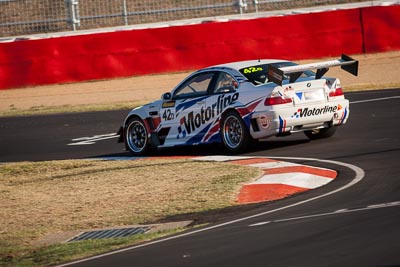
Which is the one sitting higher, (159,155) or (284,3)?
(284,3)

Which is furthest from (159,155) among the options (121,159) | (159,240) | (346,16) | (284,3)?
(284,3)

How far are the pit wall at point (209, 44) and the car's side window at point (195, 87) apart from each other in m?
12.0

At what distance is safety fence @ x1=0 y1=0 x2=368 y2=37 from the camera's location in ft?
98.9

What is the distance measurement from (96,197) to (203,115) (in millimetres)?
3822

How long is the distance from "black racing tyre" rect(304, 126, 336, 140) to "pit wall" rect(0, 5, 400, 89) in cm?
1195

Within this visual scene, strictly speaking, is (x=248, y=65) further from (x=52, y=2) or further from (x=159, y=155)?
(x=52, y=2)

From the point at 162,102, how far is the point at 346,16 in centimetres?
1265

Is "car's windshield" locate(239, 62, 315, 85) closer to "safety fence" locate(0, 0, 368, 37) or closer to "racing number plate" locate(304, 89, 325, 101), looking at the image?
"racing number plate" locate(304, 89, 325, 101)

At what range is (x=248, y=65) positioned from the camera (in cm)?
1534

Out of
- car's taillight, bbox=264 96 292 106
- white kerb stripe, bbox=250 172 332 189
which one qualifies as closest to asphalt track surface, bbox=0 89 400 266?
white kerb stripe, bbox=250 172 332 189

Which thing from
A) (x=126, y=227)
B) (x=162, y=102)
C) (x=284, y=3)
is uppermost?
(x=284, y=3)

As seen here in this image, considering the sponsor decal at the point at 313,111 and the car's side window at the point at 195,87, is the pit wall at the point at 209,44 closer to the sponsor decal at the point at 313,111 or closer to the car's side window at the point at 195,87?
the car's side window at the point at 195,87

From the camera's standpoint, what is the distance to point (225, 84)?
15.3 m

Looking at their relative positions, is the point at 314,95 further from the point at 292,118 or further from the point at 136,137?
the point at 136,137
